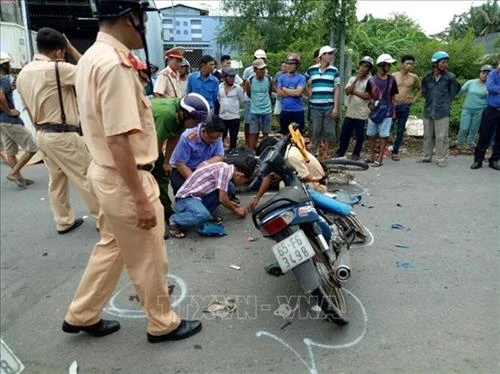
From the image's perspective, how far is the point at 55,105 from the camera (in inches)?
151

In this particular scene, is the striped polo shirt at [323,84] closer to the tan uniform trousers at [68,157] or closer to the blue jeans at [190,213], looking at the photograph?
the blue jeans at [190,213]

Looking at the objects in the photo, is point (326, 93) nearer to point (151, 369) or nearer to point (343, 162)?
point (343, 162)

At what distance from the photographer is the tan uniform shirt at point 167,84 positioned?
18.2 ft

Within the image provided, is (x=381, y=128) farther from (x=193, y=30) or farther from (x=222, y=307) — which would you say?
(x=193, y=30)

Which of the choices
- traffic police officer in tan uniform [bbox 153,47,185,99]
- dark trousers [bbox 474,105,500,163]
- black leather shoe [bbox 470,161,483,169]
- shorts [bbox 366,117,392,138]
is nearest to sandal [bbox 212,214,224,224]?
traffic police officer in tan uniform [bbox 153,47,185,99]

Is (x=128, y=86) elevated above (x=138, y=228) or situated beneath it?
elevated above

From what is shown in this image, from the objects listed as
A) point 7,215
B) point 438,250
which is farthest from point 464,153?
point 7,215

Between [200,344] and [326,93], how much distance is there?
15.7ft

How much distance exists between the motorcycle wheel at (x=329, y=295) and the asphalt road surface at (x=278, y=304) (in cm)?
10

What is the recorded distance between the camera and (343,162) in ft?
12.8

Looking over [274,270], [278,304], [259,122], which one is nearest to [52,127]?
[274,270]

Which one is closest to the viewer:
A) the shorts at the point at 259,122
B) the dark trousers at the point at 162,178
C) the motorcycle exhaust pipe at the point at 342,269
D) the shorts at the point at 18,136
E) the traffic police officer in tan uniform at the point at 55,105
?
the motorcycle exhaust pipe at the point at 342,269

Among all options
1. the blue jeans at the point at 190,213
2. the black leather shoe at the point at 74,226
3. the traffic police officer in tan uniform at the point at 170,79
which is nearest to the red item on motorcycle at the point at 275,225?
the blue jeans at the point at 190,213

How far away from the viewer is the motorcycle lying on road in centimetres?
245
